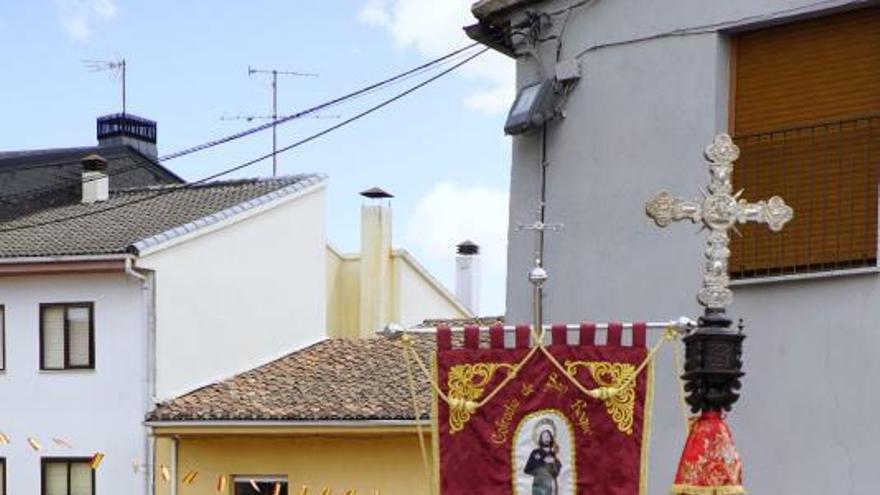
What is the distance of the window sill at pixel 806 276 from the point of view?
9547 millimetres

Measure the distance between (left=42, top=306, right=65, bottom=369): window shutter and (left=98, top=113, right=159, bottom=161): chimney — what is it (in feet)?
27.5

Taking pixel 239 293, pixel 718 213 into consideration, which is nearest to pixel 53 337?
pixel 239 293

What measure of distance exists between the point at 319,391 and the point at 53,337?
4.06m

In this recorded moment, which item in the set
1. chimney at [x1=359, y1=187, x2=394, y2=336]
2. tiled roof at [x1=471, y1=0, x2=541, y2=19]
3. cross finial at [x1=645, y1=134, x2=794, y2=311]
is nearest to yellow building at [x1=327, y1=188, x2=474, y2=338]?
chimney at [x1=359, y1=187, x2=394, y2=336]

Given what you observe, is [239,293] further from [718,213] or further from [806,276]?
[718,213]

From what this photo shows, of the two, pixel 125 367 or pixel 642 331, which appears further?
pixel 125 367

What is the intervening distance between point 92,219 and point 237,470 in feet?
17.9

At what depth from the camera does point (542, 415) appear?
9172 millimetres

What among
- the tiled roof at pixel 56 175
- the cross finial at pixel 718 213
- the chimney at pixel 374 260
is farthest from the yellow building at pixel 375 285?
the cross finial at pixel 718 213

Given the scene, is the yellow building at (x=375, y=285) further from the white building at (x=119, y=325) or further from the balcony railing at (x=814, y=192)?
the balcony railing at (x=814, y=192)

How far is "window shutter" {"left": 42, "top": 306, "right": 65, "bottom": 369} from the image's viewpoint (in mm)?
22672

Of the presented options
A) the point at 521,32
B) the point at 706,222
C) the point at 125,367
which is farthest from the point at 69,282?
the point at 706,222

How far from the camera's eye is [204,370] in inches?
906

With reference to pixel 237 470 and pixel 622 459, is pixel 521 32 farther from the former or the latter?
pixel 237 470
